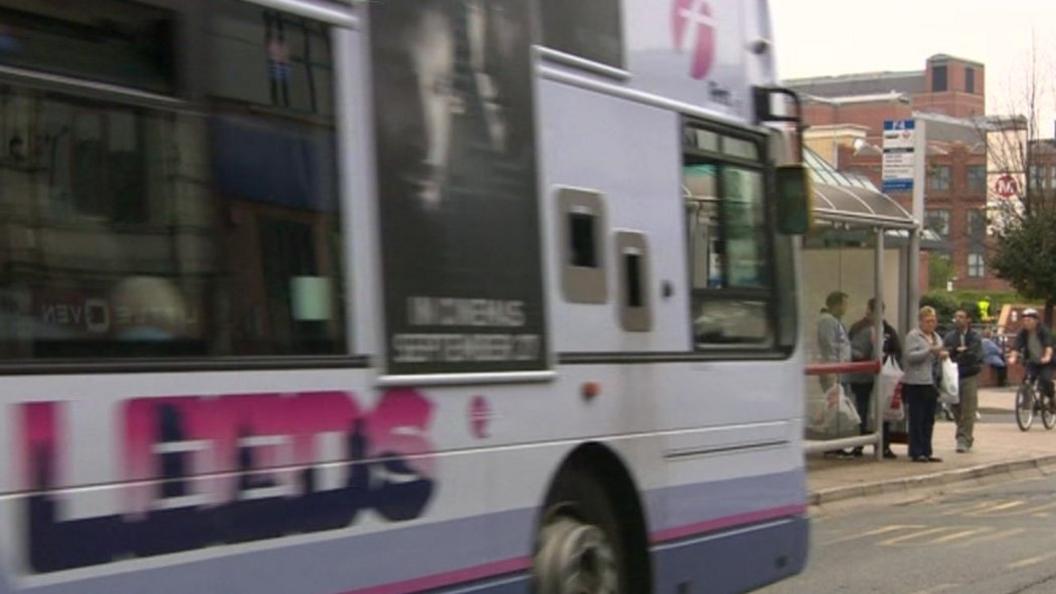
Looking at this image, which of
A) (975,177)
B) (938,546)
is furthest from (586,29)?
(975,177)

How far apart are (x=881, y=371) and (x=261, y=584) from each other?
43.1 ft

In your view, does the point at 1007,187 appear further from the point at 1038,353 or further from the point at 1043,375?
the point at 1038,353

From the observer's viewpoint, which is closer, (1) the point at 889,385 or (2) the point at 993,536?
(2) the point at 993,536

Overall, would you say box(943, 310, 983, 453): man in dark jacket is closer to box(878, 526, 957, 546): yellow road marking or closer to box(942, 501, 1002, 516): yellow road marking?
box(942, 501, 1002, 516): yellow road marking

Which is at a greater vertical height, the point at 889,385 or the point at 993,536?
the point at 889,385

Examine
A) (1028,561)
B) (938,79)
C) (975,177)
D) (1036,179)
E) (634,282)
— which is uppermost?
(938,79)

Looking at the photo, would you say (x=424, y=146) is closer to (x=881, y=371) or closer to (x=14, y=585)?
(x=14, y=585)

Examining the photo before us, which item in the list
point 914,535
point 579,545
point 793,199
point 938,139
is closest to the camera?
point 579,545

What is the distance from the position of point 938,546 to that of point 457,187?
22.9ft

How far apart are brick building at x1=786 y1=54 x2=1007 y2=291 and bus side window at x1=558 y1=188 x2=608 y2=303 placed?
42548 mm

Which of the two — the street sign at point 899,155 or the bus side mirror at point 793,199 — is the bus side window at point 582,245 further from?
the street sign at point 899,155

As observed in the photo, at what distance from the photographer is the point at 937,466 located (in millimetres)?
16234

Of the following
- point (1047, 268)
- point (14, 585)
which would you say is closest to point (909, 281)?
point (14, 585)

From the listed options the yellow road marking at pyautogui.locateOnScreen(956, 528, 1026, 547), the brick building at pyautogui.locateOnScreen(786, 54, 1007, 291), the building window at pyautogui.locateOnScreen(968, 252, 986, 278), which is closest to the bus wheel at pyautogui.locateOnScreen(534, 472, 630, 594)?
the yellow road marking at pyautogui.locateOnScreen(956, 528, 1026, 547)
